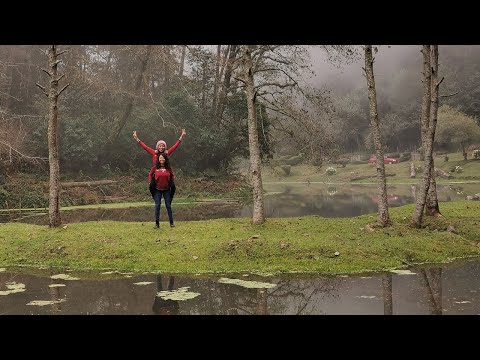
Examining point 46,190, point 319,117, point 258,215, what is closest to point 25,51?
point 46,190

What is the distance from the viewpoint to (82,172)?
3588 cm

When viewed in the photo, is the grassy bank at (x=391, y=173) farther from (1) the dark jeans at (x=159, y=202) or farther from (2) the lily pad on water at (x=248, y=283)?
(2) the lily pad on water at (x=248, y=283)

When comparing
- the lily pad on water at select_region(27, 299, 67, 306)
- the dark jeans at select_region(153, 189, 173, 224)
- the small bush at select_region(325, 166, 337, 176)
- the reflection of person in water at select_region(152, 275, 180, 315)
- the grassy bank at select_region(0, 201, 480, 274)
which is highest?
the small bush at select_region(325, 166, 337, 176)

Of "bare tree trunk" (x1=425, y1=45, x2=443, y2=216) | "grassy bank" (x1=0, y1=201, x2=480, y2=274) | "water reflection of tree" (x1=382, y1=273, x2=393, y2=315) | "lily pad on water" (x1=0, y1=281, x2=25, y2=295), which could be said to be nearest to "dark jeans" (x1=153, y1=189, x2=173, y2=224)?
"grassy bank" (x1=0, y1=201, x2=480, y2=274)

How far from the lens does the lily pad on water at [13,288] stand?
877cm

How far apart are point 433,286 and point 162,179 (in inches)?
332

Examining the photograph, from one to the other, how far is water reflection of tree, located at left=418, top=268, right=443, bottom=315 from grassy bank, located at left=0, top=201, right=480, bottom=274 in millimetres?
843

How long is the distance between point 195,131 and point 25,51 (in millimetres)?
17620

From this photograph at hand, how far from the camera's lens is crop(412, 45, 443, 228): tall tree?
14.1m

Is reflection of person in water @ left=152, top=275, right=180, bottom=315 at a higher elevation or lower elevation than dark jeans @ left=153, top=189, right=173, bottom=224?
lower

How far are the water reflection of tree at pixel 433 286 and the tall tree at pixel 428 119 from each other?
4204 mm

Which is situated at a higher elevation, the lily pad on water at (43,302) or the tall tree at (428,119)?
the tall tree at (428,119)

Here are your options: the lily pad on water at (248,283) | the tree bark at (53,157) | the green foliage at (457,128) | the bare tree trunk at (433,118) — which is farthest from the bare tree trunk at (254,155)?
the green foliage at (457,128)

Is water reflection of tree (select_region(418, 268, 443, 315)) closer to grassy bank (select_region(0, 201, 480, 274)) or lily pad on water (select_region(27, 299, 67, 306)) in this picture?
grassy bank (select_region(0, 201, 480, 274))
